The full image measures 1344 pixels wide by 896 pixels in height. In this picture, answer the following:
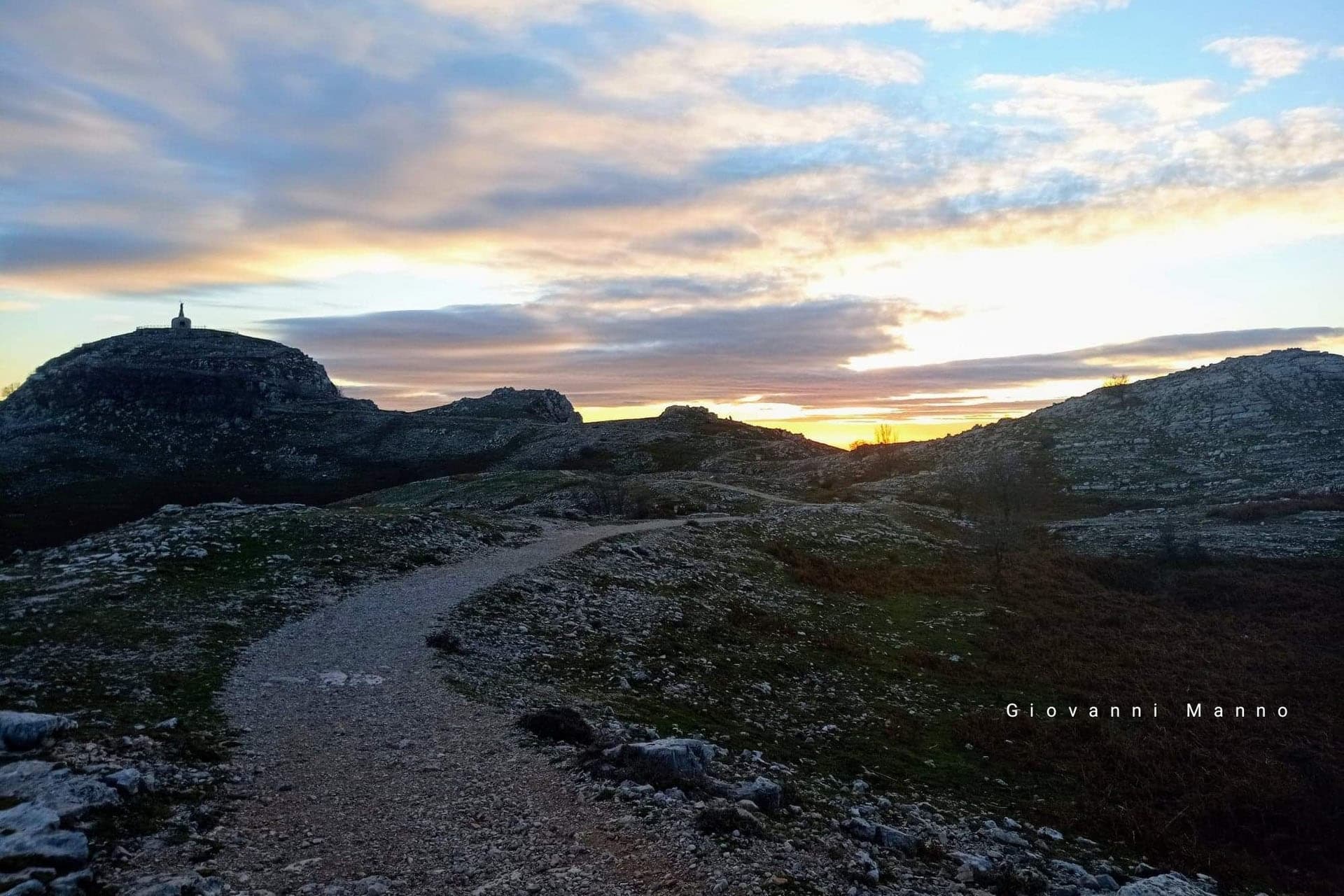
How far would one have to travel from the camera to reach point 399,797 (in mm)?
12492

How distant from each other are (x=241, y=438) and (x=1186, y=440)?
137m

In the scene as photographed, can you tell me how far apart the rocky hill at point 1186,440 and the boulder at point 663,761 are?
71.6 meters

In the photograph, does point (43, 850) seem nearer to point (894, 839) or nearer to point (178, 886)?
point (178, 886)

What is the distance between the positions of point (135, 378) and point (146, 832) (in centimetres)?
Result: 15267

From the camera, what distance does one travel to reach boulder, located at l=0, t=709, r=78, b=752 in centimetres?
1277

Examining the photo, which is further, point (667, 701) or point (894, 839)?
point (667, 701)

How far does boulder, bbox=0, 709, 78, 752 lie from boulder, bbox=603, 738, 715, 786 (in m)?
9.73

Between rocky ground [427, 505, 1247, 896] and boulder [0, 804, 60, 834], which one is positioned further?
rocky ground [427, 505, 1247, 896]

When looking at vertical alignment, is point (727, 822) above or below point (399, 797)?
below

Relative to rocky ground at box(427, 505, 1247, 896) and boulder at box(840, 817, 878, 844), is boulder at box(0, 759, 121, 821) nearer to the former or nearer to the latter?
rocky ground at box(427, 505, 1247, 896)

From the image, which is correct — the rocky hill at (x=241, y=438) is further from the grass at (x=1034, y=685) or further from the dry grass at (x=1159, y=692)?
the grass at (x=1034, y=685)

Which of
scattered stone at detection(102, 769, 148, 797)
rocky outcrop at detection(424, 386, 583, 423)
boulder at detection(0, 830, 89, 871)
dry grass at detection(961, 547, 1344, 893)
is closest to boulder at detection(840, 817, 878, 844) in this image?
dry grass at detection(961, 547, 1344, 893)

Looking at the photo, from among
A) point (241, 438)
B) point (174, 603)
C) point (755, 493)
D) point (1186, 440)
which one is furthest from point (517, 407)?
point (174, 603)

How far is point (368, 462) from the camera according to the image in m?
118
